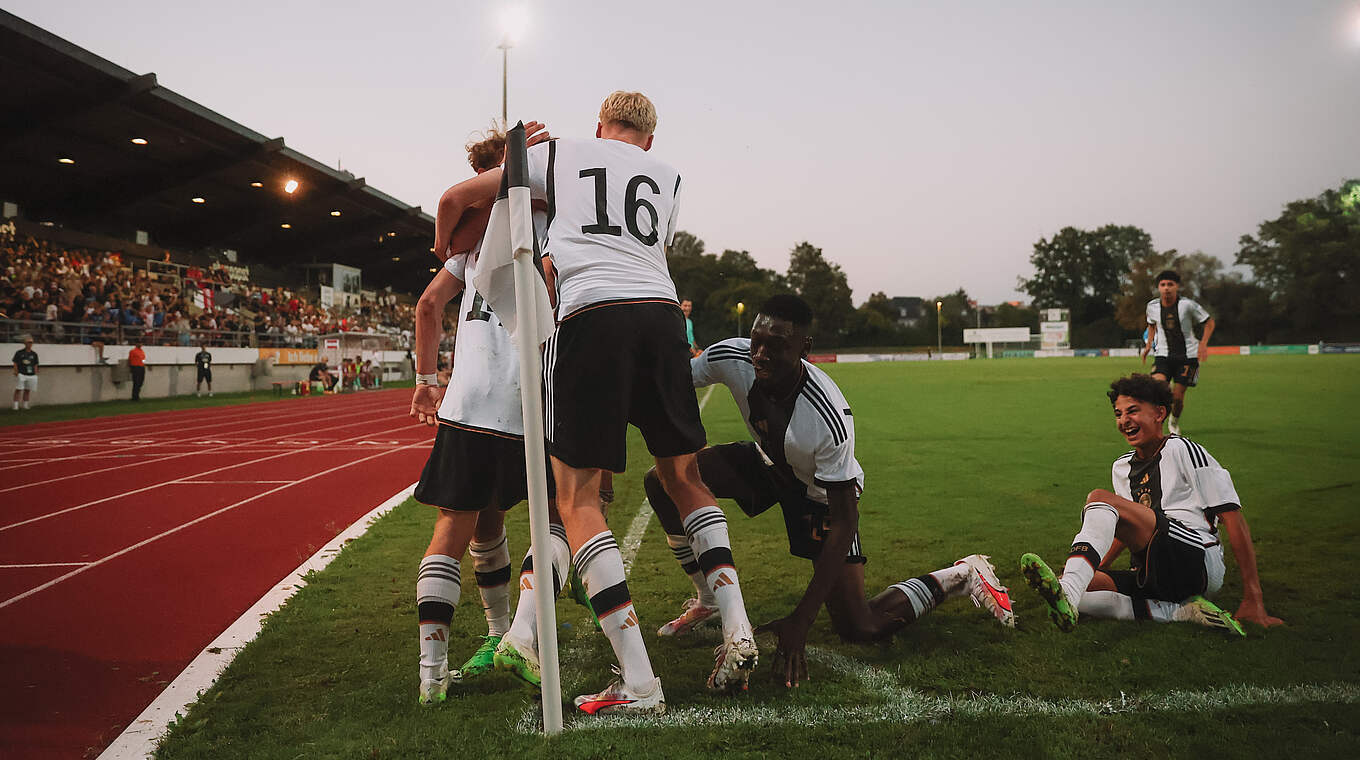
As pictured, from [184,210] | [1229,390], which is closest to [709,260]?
[184,210]

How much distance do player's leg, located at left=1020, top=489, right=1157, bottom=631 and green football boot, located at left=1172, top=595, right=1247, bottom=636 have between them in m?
0.29

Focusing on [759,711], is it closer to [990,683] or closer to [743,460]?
[990,683]

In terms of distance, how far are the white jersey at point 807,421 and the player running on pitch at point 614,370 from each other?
36cm

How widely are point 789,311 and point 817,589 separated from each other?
104 centimetres

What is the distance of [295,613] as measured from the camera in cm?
388

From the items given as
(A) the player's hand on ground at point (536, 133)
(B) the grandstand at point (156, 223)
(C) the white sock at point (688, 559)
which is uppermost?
(B) the grandstand at point (156, 223)

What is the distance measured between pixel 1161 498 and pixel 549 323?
9.54 feet

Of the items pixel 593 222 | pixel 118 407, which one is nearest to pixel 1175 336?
pixel 593 222

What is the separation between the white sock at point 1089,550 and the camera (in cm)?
335

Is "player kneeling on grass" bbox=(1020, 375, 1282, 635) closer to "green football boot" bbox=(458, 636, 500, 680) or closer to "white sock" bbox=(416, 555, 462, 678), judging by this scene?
"green football boot" bbox=(458, 636, 500, 680)

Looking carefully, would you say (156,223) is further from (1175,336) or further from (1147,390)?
(1147,390)

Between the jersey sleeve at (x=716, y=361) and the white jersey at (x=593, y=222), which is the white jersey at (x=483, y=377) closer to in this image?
the white jersey at (x=593, y=222)

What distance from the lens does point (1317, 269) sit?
222ft

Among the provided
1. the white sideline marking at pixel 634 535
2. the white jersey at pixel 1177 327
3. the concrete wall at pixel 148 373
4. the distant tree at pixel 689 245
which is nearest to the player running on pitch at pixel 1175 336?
the white jersey at pixel 1177 327
